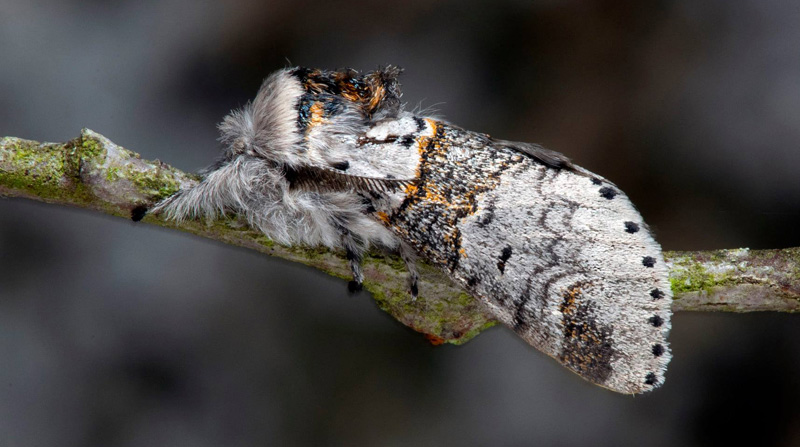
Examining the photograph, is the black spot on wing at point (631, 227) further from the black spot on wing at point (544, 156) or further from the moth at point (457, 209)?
the black spot on wing at point (544, 156)

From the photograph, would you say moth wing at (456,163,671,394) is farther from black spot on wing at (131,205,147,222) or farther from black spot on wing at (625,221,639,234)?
black spot on wing at (131,205,147,222)

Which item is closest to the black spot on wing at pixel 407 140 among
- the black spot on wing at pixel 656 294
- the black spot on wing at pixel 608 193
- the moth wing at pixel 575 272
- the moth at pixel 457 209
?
the moth at pixel 457 209

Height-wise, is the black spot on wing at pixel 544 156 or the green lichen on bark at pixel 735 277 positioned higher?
the black spot on wing at pixel 544 156

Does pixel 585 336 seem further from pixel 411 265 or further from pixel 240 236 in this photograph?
pixel 240 236

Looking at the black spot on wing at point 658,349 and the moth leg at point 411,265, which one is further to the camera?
the moth leg at point 411,265

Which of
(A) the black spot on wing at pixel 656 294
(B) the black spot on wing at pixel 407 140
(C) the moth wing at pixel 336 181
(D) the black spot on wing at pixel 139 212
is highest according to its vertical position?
(B) the black spot on wing at pixel 407 140

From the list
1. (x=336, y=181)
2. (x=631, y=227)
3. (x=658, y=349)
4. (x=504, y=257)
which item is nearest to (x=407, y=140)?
(x=336, y=181)

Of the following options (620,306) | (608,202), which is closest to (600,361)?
(620,306)
